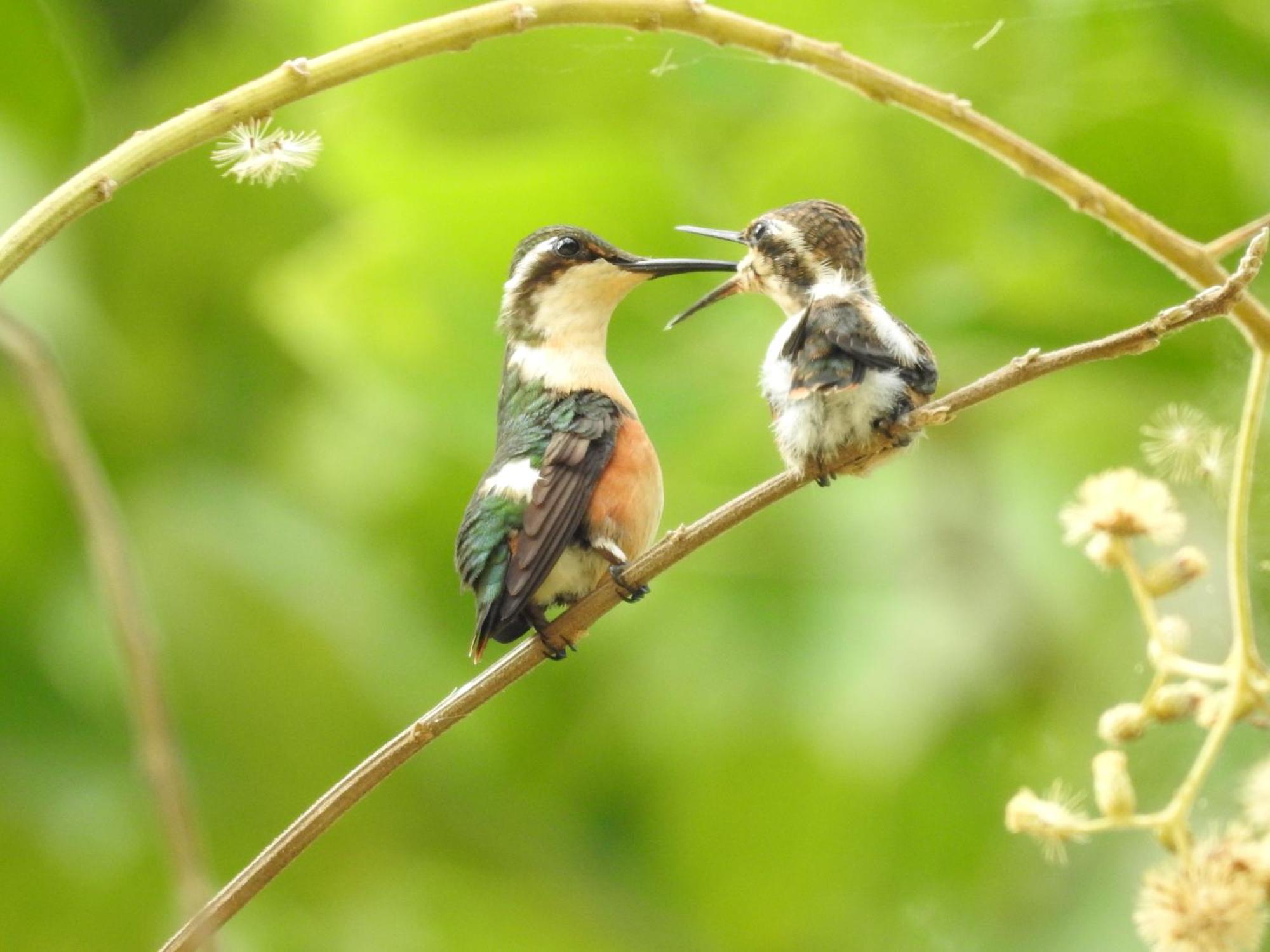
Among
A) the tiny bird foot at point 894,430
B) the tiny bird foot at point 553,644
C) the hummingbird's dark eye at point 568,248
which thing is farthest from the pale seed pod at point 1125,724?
the hummingbird's dark eye at point 568,248

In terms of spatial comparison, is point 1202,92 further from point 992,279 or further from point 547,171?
point 547,171

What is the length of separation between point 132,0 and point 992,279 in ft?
4.43

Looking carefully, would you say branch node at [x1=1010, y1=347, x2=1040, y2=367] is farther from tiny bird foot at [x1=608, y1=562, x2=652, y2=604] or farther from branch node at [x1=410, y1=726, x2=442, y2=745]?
branch node at [x1=410, y1=726, x2=442, y2=745]

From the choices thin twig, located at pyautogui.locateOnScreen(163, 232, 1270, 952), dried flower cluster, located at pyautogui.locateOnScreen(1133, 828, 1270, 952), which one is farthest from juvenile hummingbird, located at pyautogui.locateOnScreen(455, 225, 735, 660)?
dried flower cluster, located at pyautogui.locateOnScreen(1133, 828, 1270, 952)

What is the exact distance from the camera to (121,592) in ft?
3.29

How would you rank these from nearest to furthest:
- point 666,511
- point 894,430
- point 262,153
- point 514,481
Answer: point 262,153, point 894,430, point 514,481, point 666,511

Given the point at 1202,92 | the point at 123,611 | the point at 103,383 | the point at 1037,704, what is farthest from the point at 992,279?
the point at 103,383

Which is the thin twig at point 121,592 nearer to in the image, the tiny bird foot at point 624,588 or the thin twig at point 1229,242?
the tiny bird foot at point 624,588

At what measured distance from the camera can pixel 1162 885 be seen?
958 millimetres

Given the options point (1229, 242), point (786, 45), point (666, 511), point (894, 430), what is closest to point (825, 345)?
point (894, 430)

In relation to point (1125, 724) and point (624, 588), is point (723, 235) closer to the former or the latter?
point (624, 588)

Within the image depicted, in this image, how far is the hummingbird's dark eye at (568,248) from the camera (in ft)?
3.30

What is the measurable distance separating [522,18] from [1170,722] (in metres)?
0.59

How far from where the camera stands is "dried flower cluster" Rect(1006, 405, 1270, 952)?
0.93m
